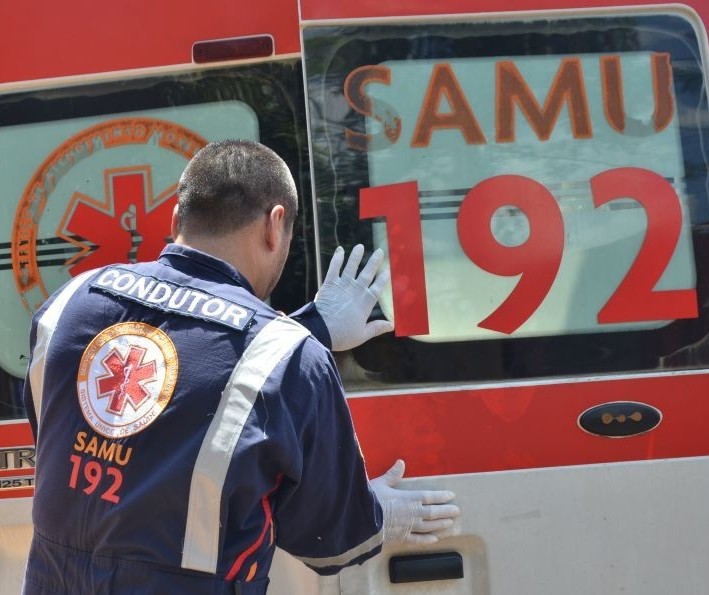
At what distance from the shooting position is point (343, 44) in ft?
6.55

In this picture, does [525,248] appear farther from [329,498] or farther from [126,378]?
[126,378]

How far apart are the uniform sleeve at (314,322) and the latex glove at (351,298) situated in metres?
0.01

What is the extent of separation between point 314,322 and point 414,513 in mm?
480

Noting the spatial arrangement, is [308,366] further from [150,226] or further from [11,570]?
[11,570]

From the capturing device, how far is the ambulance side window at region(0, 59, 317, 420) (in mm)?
2055

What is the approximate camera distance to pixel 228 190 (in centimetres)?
151

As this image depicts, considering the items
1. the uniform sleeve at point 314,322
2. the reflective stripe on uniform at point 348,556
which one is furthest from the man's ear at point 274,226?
the reflective stripe on uniform at point 348,556

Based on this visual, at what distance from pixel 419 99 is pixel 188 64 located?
1.93 ft

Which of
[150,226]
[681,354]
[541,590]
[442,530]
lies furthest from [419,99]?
[541,590]

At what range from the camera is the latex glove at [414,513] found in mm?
1812

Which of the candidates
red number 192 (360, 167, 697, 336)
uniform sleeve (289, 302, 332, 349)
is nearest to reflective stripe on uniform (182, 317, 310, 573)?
uniform sleeve (289, 302, 332, 349)

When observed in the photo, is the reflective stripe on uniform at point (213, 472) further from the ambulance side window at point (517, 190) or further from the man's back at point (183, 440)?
the ambulance side window at point (517, 190)

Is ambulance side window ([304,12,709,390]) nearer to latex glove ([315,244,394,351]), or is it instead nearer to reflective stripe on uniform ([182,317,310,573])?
latex glove ([315,244,394,351])

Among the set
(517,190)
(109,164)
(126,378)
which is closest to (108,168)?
(109,164)
